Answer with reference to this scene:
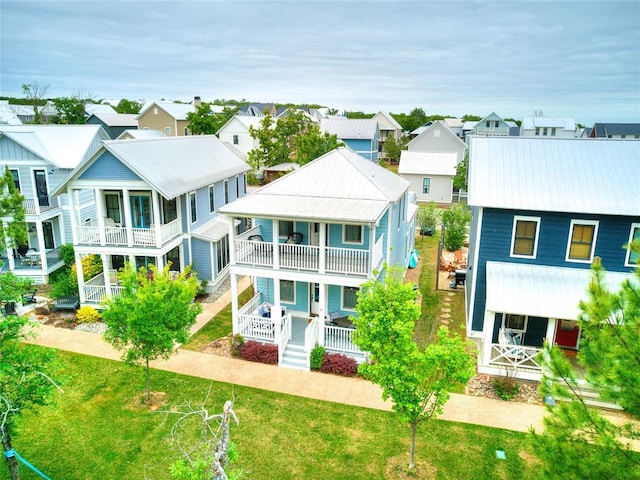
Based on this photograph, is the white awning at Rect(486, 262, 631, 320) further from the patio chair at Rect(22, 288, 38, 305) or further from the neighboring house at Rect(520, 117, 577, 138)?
the neighboring house at Rect(520, 117, 577, 138)

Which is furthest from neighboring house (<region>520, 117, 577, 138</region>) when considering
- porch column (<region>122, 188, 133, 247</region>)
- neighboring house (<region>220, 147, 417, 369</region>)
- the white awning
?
porch column (<region>122, 188, 133, 247</region>)

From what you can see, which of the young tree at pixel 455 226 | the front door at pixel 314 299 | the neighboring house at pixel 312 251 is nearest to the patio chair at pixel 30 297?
the neighboring house at pixel 312 251

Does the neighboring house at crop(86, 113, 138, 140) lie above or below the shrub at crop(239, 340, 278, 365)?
above

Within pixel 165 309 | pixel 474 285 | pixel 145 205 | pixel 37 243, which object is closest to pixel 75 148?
pixel 37 243

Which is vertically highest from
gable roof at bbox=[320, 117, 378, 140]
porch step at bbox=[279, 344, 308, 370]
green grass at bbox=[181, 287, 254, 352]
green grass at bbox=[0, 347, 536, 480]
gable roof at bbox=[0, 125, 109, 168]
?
gable roof at bbox=[320, 117, 378, 140]

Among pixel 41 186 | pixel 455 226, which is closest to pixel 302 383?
pixel 455 226

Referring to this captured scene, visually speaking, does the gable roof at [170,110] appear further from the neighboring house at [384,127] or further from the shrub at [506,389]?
the shrub at [506,389]

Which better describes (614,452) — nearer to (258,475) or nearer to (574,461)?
(574,461)

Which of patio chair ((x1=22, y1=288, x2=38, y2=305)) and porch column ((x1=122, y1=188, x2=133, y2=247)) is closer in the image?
porch column ((x1=122, y1=188, x2=133, y2=247))
